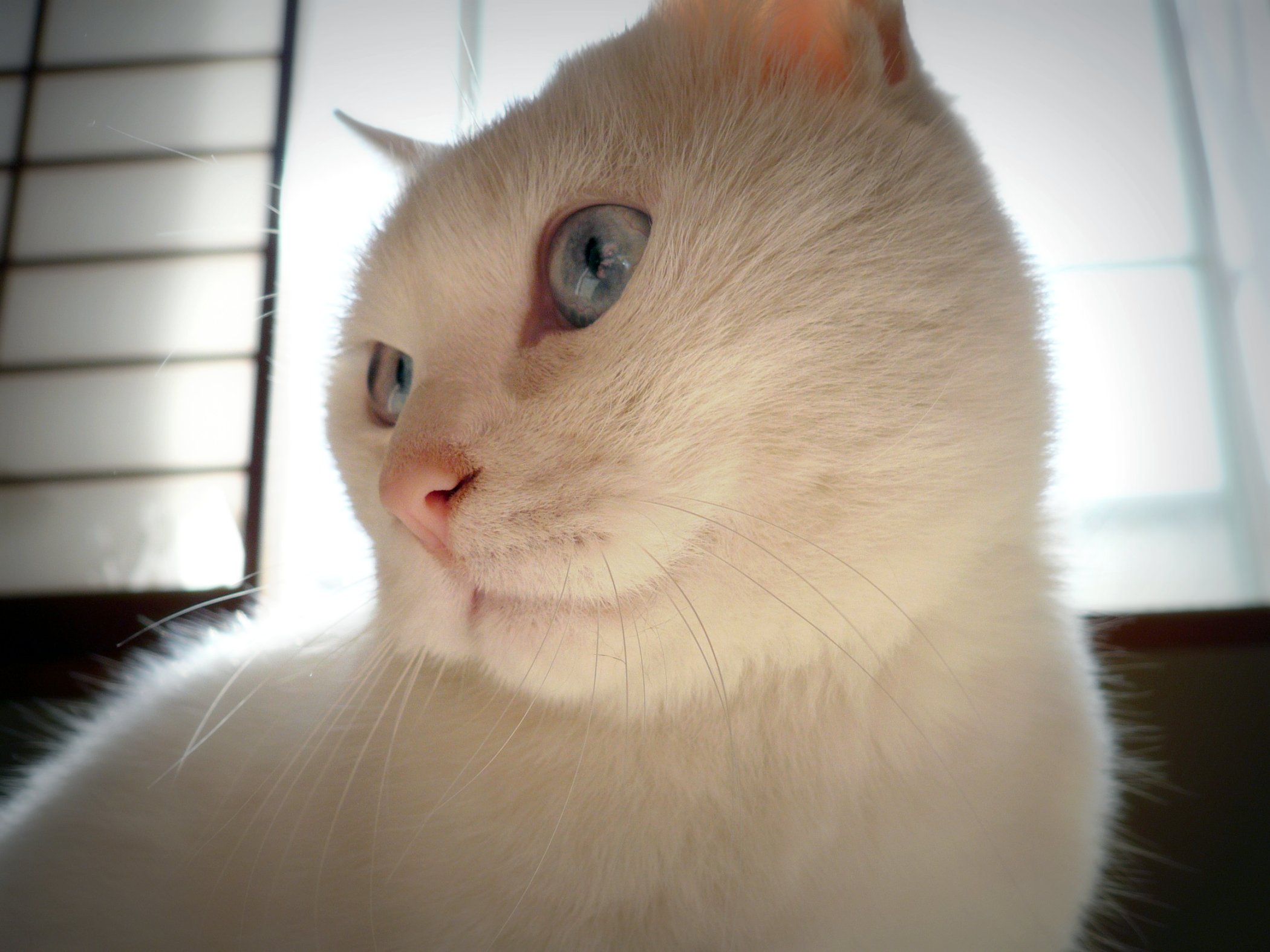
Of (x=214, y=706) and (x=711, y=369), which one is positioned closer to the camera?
(x=711, y=369)

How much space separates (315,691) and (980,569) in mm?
443

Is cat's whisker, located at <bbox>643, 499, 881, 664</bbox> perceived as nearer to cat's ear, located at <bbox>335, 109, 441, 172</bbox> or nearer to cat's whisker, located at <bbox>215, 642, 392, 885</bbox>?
cat's whisker, located at <bbox>215, 642, 392, 885</bbox>

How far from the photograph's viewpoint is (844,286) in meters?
0.39

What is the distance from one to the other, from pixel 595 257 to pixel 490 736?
28cm

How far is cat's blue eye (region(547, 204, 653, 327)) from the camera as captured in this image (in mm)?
413

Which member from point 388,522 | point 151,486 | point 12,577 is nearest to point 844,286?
point 388,522

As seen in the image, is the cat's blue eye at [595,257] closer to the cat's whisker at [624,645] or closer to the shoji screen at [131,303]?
the cat's whisker at [624,645]

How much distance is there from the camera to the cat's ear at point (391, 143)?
65cm

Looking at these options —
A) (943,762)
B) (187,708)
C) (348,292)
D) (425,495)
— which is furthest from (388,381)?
(943,762)

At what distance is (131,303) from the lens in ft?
Answer: 2.60

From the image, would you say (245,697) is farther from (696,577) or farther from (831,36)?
(831,36)

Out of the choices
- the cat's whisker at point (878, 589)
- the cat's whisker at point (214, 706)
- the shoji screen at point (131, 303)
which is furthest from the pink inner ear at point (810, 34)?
the cat's whisker at point (214, 706)

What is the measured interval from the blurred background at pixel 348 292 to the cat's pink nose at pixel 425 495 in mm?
119

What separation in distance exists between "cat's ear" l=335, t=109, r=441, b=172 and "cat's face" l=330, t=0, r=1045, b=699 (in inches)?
7.9
